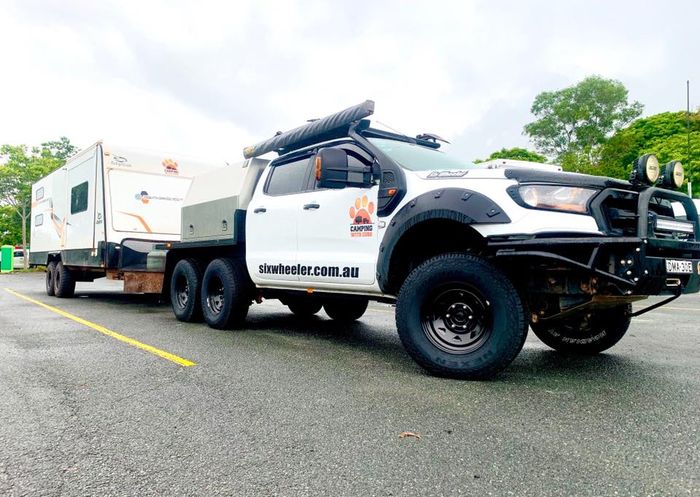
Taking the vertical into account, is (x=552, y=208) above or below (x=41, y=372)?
above

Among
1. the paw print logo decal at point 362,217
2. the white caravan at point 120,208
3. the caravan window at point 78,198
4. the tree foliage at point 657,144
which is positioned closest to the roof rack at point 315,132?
the paw print logo decal at point 362,217

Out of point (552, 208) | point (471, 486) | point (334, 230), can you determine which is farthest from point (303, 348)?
point (471, 486)

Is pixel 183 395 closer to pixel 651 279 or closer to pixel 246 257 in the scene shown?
pixel 246 257

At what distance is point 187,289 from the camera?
681 centimetres

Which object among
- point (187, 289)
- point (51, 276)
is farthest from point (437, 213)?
point (51, 276)

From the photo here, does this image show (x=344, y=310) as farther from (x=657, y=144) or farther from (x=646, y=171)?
(x=657, y=144)

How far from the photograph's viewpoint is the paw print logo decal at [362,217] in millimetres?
4352

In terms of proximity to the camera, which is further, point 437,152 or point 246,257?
point 246,257

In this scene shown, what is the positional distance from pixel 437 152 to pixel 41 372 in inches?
159

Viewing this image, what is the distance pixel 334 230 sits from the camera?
4.68 metres

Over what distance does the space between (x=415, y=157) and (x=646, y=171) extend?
6.14 feet

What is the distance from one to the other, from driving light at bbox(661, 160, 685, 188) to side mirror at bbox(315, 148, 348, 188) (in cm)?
240

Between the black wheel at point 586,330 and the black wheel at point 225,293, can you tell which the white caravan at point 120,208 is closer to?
the black wheel at point 225,293

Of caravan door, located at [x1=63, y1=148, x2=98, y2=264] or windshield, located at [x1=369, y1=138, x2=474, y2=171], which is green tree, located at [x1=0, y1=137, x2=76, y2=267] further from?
windshield, located at [x1=369, y1=138, x2=474, y2=171]
